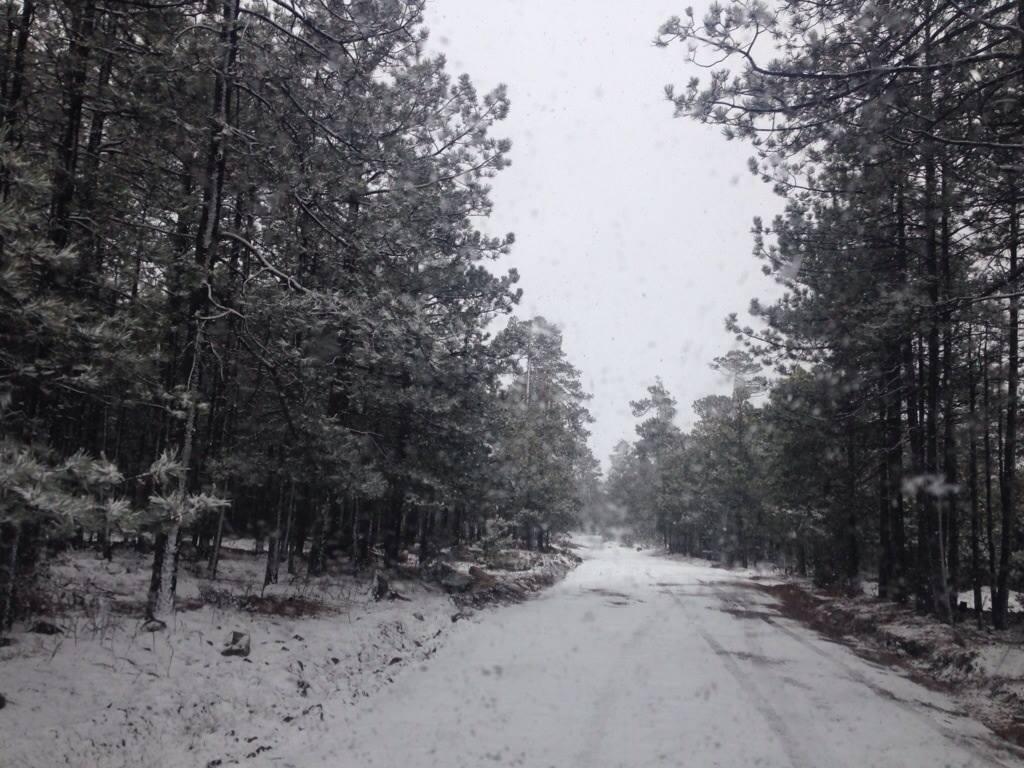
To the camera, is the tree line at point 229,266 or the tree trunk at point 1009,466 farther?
the tree trunk at point 1009,466

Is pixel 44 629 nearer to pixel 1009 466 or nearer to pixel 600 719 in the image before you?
pixel 600 719

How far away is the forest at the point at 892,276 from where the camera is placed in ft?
25.8

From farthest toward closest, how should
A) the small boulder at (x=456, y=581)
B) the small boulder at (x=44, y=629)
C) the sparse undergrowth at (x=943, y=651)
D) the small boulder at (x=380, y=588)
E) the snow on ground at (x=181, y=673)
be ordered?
the small boulder at (x=456, y=581)
the small boulder at (x=380, y=588)
the sparse undergrowth at (x=943, y=651)
the small boulder at (x=44, y=629)
the snow on ground at (x=181, y=673)

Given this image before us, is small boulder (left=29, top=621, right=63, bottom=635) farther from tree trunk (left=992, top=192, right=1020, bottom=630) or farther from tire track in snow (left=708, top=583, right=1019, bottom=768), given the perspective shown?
tree trunk (left=992, top=192, right=1020, bottom=630)

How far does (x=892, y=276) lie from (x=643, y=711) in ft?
45.8

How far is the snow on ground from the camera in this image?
5336 millimetres

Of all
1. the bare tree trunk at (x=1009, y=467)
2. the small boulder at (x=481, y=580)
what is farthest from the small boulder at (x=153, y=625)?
the bare tree trunk at (x=1009, y=467)

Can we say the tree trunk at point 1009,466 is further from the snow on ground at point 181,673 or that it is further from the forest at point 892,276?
the snow on ground at point 181,673

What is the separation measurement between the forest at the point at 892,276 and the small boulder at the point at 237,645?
9255 millimetres

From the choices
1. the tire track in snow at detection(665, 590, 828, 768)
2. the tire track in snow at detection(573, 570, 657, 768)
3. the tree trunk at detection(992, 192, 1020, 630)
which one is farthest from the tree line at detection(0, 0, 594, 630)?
the tree trunk at detection(992, 192, 1020, 630)

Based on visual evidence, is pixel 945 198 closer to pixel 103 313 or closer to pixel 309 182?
pixel 309 182

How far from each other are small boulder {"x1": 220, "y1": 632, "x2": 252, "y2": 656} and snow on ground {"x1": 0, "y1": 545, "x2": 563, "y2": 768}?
5.0 inches

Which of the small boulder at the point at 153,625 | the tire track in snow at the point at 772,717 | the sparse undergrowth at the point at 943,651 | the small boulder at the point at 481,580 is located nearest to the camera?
the tire track in snow at the point at 772,717

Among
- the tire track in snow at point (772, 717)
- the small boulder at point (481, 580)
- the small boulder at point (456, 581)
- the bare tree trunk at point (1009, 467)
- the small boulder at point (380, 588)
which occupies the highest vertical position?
the bare tree trunk at point (1009, 467)
